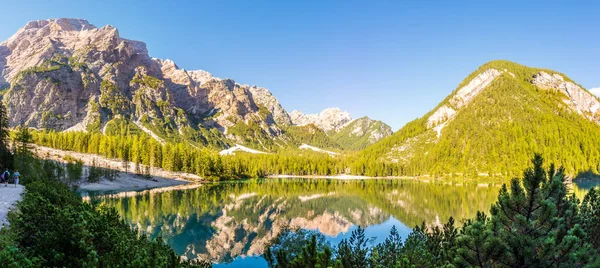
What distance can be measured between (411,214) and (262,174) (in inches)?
Result: 5513

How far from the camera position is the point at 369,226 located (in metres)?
54.3

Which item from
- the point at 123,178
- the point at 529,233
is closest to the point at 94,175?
the point at 123,178

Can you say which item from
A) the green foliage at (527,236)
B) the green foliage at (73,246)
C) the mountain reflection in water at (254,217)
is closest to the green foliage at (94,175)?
the mountain reflection in water at (254,217)

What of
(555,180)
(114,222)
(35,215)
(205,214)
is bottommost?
(205,214)

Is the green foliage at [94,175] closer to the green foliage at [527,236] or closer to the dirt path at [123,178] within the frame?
the dirt path at [123,178]

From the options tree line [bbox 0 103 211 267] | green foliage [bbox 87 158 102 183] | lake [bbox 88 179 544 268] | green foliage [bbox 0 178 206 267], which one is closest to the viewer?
tree line [bbox 0 103 211 267]

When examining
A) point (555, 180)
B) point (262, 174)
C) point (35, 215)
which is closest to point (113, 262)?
point (35, 215)

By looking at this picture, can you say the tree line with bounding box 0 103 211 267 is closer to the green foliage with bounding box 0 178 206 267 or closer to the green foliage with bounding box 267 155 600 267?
the green foliage with bounding box 0 178 206 267

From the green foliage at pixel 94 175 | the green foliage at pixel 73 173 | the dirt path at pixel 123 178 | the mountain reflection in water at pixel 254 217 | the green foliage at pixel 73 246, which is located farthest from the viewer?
the dirt path at pixel 123 178

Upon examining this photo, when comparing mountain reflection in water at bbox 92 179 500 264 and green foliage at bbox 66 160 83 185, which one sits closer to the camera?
mountain reflection in water at bbox 92 179 500 264

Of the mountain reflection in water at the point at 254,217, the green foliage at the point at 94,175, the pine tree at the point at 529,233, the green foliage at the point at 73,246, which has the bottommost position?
the mountain reflection in water at the point at 254,217

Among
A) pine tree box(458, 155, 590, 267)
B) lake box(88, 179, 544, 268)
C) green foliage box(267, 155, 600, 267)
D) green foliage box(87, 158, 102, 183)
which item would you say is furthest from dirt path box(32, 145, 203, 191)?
pine tree box(458, 155, 590, 267)

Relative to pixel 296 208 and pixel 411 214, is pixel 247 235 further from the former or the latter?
pixel 411 214

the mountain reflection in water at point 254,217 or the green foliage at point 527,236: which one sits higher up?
the green foliage at point 527,236
